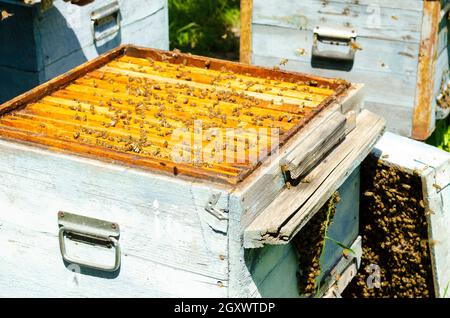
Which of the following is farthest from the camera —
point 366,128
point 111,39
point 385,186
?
point 111,39

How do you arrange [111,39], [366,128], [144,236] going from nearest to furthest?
[144,236] → [366,128] → [111,39]

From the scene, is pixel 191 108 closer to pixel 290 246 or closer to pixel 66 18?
pixel 290 246

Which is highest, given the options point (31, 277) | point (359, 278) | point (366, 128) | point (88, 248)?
point (366, 128)

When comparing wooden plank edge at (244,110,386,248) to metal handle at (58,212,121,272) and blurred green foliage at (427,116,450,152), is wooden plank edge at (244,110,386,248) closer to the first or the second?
metal handle at (58,212,121,272)

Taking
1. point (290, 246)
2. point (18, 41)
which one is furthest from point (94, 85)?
point (290, 246)

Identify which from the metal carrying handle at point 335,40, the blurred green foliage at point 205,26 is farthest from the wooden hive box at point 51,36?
the blurred green foliage at point 205,26

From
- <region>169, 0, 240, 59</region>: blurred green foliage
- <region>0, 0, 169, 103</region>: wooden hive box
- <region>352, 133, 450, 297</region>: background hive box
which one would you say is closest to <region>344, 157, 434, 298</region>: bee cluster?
<region>352, 133, 450, 297</region>: background hive box

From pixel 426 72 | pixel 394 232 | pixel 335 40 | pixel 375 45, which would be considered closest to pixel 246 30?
pixel 335 40

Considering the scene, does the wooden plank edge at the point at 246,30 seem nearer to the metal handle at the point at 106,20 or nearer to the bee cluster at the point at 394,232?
the metal handle at the point at 106,20
